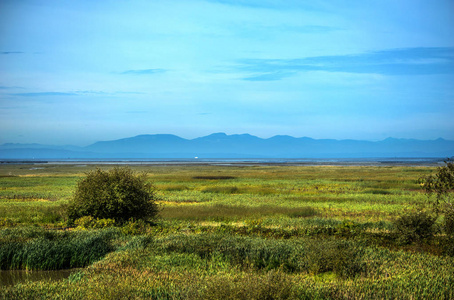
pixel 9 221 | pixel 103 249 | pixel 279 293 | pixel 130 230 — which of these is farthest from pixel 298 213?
pixel 279 293

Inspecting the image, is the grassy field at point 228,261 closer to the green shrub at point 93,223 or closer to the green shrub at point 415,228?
the green shrub at point 93,223

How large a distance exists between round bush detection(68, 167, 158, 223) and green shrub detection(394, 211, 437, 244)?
12.4 meters

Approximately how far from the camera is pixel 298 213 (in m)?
29.5

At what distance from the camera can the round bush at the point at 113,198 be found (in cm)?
2252

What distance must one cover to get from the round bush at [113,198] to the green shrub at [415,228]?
12.4m

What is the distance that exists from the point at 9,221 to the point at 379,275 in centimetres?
1962

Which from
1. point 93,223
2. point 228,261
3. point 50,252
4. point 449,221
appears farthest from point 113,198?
point 449,221

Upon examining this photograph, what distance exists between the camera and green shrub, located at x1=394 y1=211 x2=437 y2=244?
17953 millimetres

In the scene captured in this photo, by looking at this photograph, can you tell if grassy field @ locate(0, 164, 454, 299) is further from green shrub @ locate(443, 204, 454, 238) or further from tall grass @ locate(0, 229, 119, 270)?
green shrub @ locate(443, 204, 454, 238)

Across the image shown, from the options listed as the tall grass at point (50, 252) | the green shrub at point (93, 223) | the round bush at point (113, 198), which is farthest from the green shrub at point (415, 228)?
the green shrub at point (93, 223)

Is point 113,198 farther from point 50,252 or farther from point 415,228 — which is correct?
point 415,228

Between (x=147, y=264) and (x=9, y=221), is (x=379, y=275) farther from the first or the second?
(x=9, y=221)

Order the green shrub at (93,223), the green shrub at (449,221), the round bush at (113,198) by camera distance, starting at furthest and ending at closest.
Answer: the round bush at (113,198), the green shrub at (93,223), the green shrub at (449,221)

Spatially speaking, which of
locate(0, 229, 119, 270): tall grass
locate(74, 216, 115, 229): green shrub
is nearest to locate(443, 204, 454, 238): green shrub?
locate(0, 229, 119, 270): tall grass
